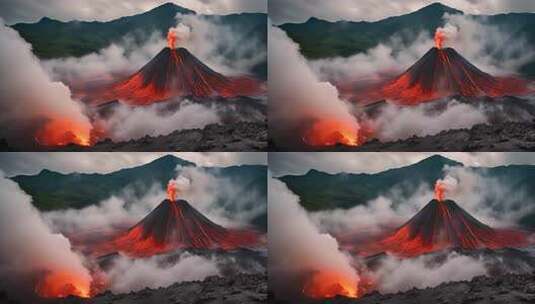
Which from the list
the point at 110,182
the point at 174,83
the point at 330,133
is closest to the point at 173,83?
the point at 174,83

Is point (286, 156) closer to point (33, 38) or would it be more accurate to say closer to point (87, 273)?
point (87, 273)

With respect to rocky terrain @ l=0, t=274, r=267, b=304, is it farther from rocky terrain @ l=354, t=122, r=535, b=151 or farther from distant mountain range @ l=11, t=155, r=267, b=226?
rocky terrain @ l=354, t=122, r=535, b=151

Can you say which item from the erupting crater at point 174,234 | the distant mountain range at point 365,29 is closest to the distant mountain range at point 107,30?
the distant mountain range at point 365,29

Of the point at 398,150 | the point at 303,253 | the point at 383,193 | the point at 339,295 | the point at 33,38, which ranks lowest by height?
the point at 339,295

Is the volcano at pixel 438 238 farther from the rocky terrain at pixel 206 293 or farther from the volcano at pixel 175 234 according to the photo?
the volcano at pixel 175 234

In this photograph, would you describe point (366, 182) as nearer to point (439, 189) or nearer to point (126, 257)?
point (439, 189)

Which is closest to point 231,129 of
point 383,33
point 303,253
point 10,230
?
point 303,253

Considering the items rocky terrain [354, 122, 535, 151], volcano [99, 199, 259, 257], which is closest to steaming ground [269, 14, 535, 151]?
rocky terrain [354, 122, 535, 151]
